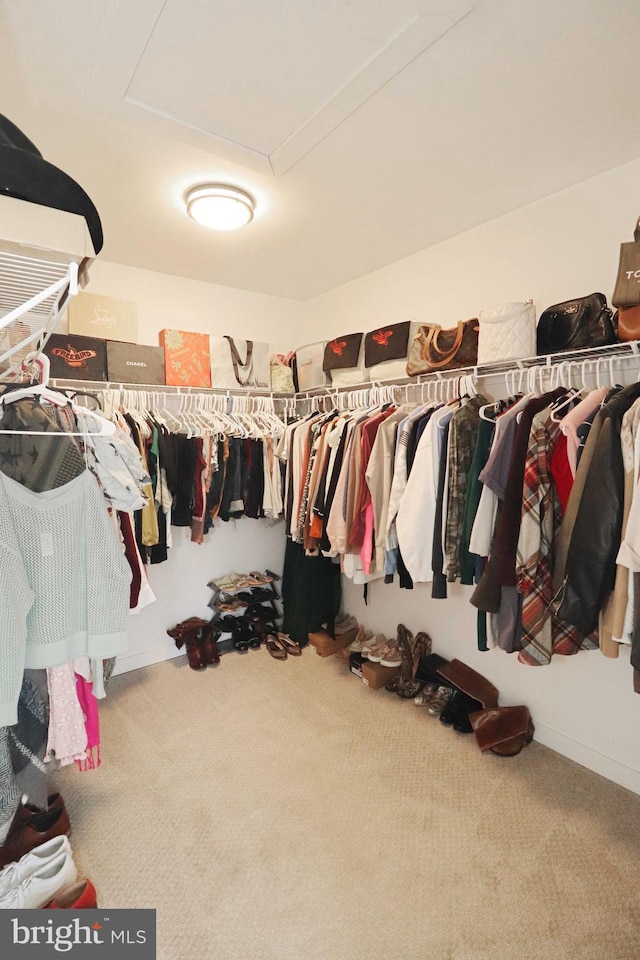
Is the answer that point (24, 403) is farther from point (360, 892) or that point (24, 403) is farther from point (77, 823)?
point (360, 892)

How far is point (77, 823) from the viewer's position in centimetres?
174

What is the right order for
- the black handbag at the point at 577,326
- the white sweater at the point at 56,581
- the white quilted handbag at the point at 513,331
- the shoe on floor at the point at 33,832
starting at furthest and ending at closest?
the white quilted handbag at the point at 513,331 < the black handbag at the point at 577,326 < the shoe on floor at the point at 33,832 < the white sweater at the point at 56,581

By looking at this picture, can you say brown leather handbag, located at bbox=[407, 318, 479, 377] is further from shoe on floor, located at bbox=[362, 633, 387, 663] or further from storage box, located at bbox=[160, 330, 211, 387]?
shoe on floor, located at bbox=[362, 633, 387, 663]

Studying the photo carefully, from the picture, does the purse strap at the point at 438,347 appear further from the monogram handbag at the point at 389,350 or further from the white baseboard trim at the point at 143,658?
the white baseboard trim at the point at 143,658

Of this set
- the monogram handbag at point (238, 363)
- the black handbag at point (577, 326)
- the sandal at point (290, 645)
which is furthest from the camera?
the sandal at point (290, 645)

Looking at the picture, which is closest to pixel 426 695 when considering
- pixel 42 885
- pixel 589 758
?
pixel 589 758

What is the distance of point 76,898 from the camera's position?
4.40 feet

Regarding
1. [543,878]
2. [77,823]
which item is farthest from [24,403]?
[543,878]

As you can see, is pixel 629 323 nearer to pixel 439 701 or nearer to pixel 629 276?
pixel 629 276

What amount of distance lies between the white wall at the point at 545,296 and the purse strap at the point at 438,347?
32 centimetres

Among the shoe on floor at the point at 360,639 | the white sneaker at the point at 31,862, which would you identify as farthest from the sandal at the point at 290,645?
the white sneaker at the point at 31,862

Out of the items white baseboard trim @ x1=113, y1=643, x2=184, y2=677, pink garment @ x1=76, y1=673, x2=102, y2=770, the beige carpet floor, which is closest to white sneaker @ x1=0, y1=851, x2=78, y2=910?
the beige carpet floor

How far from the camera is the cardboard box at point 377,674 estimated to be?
103 inches

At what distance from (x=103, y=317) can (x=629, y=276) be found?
8.46ft
